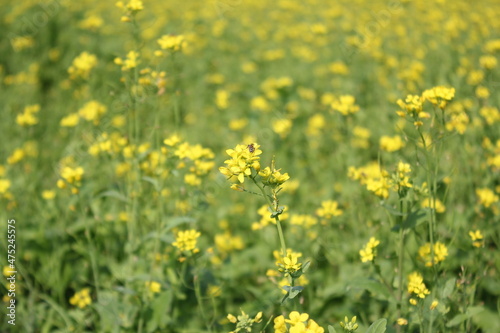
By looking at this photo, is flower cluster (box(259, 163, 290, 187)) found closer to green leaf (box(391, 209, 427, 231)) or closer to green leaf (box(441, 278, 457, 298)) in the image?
green leaf (box(391, 209, 427, 231))

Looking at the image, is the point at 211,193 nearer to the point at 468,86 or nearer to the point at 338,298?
the point at 338,298

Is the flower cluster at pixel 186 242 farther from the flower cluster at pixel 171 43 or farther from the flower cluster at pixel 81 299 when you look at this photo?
the flower cluster at pixel 171 43

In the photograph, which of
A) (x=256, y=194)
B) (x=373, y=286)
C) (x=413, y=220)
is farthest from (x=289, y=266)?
(x=413, y=220)

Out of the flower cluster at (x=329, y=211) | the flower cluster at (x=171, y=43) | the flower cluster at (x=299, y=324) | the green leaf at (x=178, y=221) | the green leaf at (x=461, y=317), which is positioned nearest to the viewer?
the flower cluster at (x=299, y=324)

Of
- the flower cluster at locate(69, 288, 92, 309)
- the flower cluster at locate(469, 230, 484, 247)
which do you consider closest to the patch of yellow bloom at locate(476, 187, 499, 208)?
the flower cluster at locate(469, 230, 484, 247)

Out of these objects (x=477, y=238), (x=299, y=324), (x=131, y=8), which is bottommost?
(x=477, y=238)

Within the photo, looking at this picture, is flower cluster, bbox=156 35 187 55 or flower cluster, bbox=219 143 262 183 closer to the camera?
flower cluster, bbox=219 143 262 183

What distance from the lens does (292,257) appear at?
1.55 metres

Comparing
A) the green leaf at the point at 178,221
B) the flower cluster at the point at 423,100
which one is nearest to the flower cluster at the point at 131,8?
the green leaf at the point at 178,221

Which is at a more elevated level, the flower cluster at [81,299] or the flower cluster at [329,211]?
the flower cluster at [329,211]

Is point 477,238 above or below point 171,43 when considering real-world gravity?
below

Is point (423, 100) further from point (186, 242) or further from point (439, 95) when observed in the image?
→ point (186, 242)

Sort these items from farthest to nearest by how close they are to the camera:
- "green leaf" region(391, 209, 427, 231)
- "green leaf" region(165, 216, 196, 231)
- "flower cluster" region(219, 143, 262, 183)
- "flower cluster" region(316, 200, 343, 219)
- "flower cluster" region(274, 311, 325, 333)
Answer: "flower cluster" region(316, 200, 343, 219) → "green leaf" region(165, 216, 196, 231) → "green leaf" region(391, 209, 427, 231) → "flower cluster" region(219, 143, 262, 183) → "flower cluster" region(274, 311, 325, 333)

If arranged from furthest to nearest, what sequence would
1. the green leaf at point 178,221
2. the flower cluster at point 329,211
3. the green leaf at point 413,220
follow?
the flower cluster at point 329,211 → the green leaf at point 178,221 → the green leaf at point 413,220
